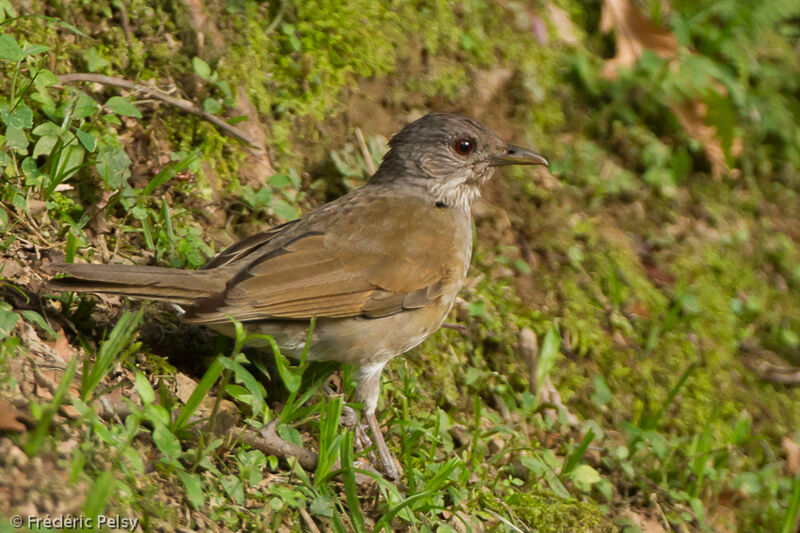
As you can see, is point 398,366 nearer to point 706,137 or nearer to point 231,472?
point 231,472

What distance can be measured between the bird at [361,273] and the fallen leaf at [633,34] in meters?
3.06

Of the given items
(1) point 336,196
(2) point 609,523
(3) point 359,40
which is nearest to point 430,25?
(3) point 359,40

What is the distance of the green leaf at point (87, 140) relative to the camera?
15.4 feet

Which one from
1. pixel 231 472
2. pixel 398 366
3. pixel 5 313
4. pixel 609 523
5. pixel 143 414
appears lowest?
pixel 609 523

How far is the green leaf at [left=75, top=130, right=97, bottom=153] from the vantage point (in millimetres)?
4707

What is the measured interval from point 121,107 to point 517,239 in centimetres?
296

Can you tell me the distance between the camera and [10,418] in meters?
3.21

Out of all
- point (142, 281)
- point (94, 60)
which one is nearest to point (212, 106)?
point (94, 60)

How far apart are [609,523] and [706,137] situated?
4.32 m

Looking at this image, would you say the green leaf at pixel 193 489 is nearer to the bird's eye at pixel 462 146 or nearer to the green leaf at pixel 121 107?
the green leaf at pixel 121 107

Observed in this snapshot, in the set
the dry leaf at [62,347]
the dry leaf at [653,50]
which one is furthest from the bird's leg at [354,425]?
the dry leaf at [653,50]

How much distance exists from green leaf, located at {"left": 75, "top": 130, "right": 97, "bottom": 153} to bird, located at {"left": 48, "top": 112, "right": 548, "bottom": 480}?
0.85 meters

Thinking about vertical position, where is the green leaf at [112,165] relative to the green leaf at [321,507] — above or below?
above

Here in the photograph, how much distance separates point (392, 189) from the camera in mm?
5379
